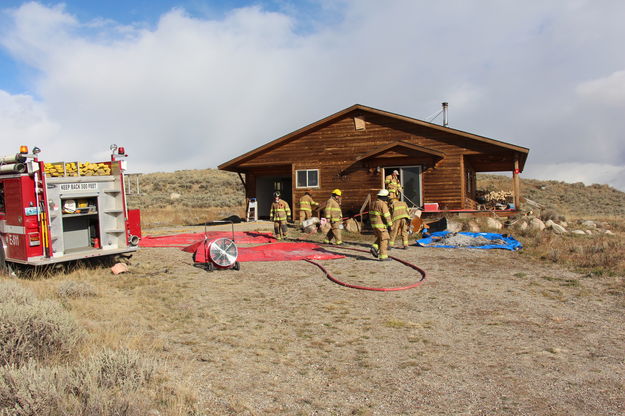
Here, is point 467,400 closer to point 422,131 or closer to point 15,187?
point 15,187

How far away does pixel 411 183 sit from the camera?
1947 centimetres

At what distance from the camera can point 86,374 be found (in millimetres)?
3871

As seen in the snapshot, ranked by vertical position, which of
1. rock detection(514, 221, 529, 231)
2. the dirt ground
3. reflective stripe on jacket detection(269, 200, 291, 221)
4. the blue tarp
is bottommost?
the dirt ground

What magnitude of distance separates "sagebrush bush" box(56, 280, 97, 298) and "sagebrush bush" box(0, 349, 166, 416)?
374 centimetres

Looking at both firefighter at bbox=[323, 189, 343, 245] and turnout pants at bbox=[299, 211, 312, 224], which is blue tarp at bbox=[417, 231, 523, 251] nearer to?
firefighter at bbox=[323, 189, 343, 245]

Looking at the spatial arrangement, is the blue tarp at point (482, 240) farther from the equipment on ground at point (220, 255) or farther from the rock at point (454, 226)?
the equipment on ground at point (220, 255)

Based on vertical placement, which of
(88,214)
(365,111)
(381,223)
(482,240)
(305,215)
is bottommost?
(482,240)

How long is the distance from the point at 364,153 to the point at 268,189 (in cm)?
844

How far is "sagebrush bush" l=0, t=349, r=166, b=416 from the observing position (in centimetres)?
344

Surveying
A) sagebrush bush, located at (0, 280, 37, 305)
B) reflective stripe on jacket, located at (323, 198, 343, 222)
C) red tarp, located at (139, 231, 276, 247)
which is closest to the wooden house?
red tarp, located at (139, 231, 276, 247)

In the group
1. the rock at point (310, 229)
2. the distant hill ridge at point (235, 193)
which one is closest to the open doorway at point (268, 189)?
the rock at point (310, 229)

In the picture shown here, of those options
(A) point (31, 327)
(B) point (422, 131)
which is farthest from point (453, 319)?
(B) point (422, 131)

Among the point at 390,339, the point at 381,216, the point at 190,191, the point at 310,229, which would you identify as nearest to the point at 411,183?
the point at 310,229

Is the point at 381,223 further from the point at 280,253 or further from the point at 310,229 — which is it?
the point at 310,229
